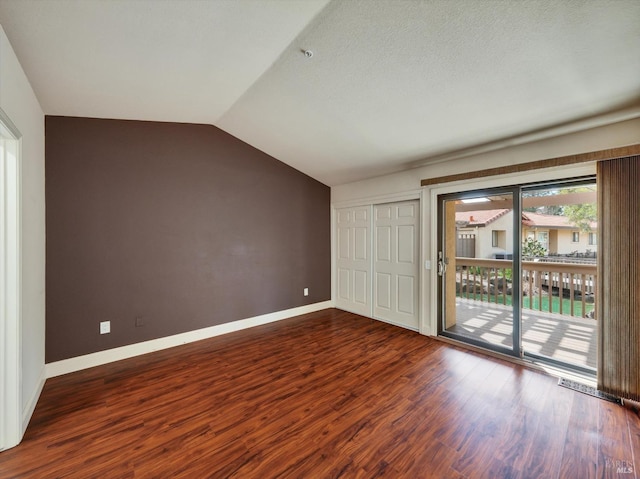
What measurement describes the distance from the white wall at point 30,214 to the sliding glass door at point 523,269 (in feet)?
13.1

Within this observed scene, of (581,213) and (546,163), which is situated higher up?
(546,163)

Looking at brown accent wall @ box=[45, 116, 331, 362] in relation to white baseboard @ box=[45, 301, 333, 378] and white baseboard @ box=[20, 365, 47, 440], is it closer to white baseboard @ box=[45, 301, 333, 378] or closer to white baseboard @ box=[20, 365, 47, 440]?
white baseboard @ box=[45, 301, 333, 378]

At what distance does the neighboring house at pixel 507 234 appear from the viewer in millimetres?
2713

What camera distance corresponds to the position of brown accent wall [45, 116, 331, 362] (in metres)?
2.60

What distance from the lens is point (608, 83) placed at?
72.0 inches

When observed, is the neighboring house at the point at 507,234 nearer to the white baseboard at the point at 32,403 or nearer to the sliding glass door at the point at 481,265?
the sliding glass door at the point at 481,265

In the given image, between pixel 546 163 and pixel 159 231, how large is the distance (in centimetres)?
422

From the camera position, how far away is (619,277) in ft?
6.90

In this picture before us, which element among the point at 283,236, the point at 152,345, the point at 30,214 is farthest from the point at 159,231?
the point at 283,236

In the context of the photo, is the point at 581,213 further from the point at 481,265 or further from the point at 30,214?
the point at 30,214

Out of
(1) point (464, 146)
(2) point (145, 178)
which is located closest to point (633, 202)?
(1) point (464, 146)

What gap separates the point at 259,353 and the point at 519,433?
7.85 ft

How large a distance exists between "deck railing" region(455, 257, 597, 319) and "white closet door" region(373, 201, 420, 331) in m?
0.64

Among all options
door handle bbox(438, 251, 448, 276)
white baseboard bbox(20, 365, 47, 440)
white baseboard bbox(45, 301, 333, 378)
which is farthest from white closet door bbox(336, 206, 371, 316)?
white baseboard bbox(20, 365, 47, 440)
